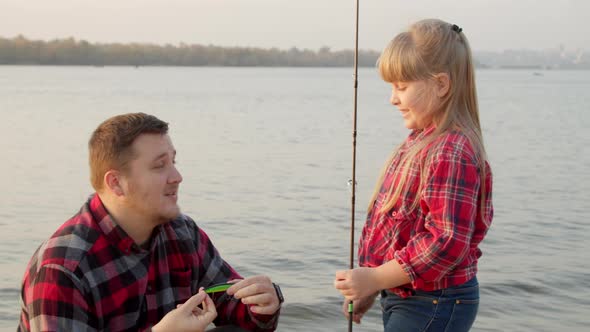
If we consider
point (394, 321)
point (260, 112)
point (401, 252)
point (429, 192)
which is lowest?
point (260, 112)

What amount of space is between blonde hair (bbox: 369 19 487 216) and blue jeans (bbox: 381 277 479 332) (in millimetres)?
323

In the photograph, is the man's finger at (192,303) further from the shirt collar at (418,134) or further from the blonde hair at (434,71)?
the shirt collar at (418,134)

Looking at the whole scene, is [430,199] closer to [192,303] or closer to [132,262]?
[192,303]

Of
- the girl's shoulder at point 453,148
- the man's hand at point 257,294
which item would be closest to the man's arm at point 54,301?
the man's hand at point 257,294

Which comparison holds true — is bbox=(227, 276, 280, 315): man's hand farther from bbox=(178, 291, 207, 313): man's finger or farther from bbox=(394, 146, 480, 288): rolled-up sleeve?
bbox=(394, 146, 480, 288): rolled-up sleeve

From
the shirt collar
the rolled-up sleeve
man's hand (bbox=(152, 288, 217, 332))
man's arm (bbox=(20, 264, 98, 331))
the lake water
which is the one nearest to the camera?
man's arm (bbox=(20, 264, 98, 331))

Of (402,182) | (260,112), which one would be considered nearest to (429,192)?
(402,182)

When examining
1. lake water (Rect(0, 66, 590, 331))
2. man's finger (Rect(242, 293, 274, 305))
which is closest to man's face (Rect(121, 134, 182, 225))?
man's finger (Rect(242, 293, 274, 305))

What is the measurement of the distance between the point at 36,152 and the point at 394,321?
1370cm

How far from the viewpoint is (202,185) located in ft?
39.9

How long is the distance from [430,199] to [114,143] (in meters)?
1.06

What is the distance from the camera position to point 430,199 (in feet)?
9.50

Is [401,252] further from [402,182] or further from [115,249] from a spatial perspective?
[115,249]

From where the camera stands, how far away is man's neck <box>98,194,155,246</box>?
2904 mm
